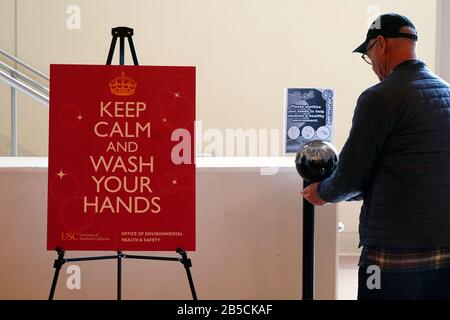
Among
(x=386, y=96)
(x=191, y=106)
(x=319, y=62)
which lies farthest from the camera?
(x=319, y=62)

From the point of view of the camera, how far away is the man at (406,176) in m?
2.28

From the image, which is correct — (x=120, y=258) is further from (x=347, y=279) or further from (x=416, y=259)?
(x=347, y=279)

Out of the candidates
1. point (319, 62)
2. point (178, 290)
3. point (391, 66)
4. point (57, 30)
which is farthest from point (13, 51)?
point (391, 66)

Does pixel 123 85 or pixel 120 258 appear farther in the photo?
pixel 120 258

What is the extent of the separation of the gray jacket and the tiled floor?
234cm

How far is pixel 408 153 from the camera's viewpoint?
2.29 metres

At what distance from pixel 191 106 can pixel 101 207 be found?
22.1 inches

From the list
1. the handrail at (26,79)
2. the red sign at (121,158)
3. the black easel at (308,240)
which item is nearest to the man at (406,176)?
the black easel at (308,240)

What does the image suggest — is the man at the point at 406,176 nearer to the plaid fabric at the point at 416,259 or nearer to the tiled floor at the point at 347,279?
the plaid fabric at the point at 416,259

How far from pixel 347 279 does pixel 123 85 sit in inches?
119

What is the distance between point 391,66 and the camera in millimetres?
2420

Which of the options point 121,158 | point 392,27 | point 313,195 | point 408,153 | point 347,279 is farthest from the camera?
point 347,279

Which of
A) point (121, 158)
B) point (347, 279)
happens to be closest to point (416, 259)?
point (121, 158)

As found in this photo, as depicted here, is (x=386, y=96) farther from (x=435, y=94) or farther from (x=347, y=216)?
(x=347, y=216)
